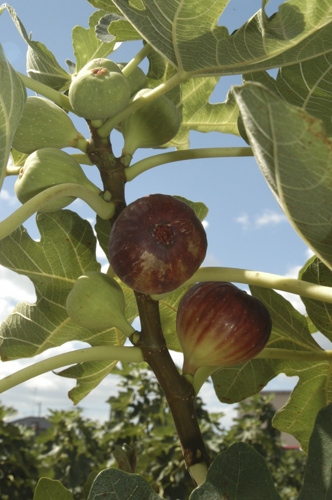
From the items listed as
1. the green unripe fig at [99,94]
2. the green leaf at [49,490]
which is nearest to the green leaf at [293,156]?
the green unripe fig at [99,94]

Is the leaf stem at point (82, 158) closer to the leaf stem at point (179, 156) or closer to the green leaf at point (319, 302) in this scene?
the leaf stem at point (179, 156)

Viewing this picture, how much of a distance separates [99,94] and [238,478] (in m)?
0.57

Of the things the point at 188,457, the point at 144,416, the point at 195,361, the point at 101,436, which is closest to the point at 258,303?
the point at 195,361

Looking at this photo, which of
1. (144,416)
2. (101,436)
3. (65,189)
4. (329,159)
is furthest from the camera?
(101,436)

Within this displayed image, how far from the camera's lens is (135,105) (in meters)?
0.89

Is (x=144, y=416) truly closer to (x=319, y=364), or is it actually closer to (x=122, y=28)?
(x=319, y=364)

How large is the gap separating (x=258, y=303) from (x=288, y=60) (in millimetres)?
393

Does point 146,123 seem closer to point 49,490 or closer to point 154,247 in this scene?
point 154,247

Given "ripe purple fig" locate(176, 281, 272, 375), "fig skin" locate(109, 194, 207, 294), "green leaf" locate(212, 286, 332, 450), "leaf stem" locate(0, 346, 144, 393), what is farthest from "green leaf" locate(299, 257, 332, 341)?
"leaf stem" locate(0, 346, 144, 393)

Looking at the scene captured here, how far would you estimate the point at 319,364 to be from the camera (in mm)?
1206

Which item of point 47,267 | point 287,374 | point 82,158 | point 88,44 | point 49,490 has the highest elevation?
point 88,44

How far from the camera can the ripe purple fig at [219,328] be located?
0.88 meters

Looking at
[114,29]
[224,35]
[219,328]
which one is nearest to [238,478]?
[219,328]

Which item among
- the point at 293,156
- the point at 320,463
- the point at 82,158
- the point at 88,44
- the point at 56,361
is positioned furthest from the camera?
the point at 88,44
